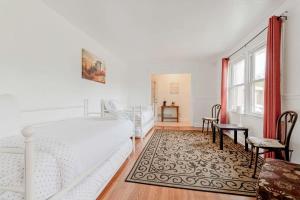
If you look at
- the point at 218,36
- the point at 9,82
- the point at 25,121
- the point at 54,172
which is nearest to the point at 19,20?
the point at 9,82

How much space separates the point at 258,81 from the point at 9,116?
3.63 m

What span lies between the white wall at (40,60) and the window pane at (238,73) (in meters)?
3.49

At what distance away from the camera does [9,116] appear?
1.60 m

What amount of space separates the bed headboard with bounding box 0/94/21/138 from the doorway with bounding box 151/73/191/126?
5.48m

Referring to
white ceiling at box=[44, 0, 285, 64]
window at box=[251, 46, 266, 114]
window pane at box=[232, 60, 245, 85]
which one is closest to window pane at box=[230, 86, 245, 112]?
window pane at box=[232, 60, 245, 85]

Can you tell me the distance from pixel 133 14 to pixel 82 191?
2.36 m

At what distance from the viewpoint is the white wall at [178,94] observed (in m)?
6.98

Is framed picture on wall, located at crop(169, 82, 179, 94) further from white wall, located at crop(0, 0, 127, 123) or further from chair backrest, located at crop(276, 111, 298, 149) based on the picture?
chair backrest, located at crop(276, 111, 298, 149)

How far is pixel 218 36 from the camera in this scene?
3.36m

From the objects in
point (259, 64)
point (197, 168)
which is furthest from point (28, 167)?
point (259, 64)

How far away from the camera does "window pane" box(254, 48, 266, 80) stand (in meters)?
2.86

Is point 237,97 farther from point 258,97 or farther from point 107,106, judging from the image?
point 107,106

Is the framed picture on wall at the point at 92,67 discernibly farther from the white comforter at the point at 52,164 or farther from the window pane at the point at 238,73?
the window pane at the point at 238,73

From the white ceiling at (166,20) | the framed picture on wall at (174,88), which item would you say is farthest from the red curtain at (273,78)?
the framed picture on wall at (174,88)
